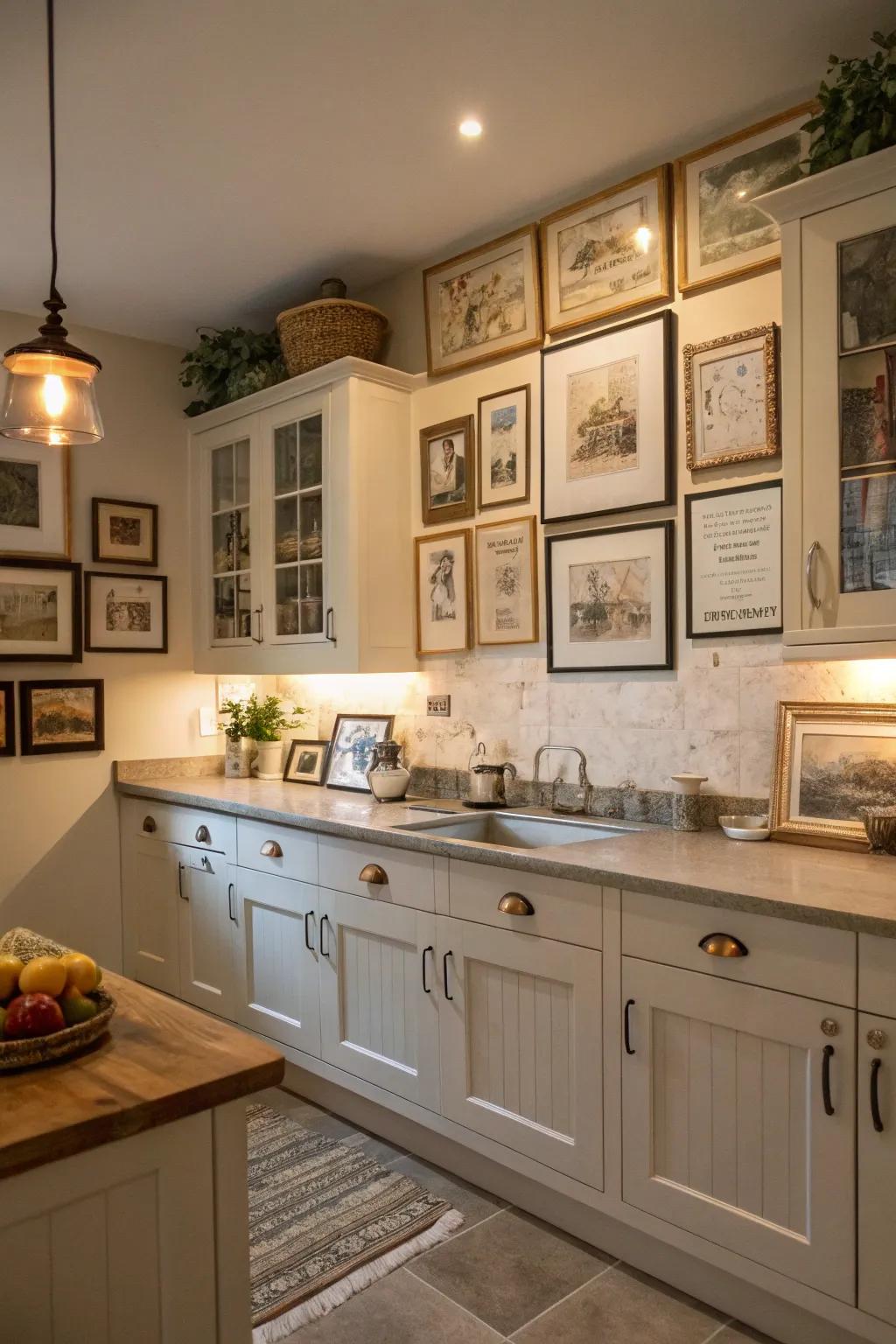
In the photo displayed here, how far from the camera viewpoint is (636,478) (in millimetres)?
2822

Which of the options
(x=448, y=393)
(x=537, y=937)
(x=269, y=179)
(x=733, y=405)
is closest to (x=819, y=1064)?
(x=537, y=937)

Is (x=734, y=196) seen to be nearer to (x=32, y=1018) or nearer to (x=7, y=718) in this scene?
(x=32, y=1018)

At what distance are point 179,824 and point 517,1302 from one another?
6.80 feet

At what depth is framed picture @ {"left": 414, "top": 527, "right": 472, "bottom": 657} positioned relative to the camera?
3.34m

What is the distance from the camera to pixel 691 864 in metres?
2.19

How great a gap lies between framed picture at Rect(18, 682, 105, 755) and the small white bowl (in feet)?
8.22

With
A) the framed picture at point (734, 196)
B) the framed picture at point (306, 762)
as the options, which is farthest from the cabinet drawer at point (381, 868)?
the framed picture at point (734, 196)

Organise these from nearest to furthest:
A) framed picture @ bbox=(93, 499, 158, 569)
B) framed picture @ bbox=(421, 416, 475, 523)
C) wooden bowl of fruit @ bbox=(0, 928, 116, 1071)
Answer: wooden bowl of fruit @ bbox=(0, 928, 116, 1071)
framed picture @ bbox=(421, 416, 475, 523)
framed picture @ bbox=(93, 499, 158, 569)

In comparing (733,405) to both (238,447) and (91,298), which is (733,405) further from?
(91,298)

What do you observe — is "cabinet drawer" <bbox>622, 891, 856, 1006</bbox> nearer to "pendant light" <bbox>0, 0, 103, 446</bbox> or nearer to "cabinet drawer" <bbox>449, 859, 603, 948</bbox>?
"cabinet drawer" <bbox>449, 859, 603, 948</bbox>

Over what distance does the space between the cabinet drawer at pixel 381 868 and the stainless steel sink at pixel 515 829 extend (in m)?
0.09

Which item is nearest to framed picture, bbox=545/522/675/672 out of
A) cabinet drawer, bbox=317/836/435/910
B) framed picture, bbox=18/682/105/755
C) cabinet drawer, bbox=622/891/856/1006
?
cabinet drawer, bbox=317/836/435/910

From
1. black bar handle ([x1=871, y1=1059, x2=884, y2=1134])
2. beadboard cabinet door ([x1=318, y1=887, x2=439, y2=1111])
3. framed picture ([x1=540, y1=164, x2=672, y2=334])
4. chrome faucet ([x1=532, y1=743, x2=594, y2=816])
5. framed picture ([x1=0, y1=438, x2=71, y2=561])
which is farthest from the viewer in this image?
framed picture ([x1=0, y1=438, x2=71, y2=561])

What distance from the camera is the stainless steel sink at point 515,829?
2.80 meters
